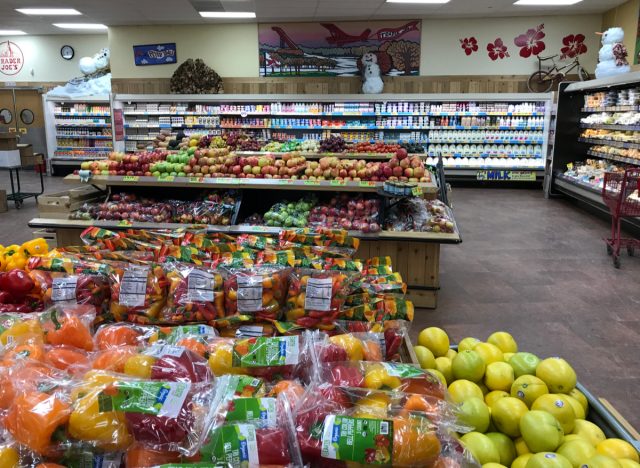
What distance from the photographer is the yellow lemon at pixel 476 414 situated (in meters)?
1.57

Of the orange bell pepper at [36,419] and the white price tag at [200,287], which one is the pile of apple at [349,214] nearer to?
the white price tag at [200,287]

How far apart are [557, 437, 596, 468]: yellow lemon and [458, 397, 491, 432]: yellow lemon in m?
0.21

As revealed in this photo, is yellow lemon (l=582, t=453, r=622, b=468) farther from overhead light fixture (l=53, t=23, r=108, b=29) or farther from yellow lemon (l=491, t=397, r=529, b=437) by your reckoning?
overhead light fixture (l=53, t=23, r=108, b=29)

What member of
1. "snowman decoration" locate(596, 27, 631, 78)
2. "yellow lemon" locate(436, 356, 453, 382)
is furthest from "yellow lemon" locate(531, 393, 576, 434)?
"snowman decoration" locate(596, 27, 631, 78)

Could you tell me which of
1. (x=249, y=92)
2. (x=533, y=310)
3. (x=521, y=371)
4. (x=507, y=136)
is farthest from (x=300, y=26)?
(x=521, y=371)

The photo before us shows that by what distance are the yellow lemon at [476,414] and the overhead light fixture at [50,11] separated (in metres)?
12.0

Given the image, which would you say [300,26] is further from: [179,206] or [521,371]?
[521,371]

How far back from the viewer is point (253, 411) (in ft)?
3.75

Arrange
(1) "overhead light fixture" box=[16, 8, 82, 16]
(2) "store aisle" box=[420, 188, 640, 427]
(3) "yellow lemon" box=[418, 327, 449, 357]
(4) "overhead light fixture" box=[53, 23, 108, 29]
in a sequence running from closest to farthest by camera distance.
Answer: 1. (3) "yellow lemon" box=[418, 327, 449, 357]
2. (2) "store aisle" box=[420, 188, 640, 427]
3. (1) "overhead light fixture" box=[16, 8, 82, 16]
4. (4) "overhead light fixture" box=[53, 23, 108, 29]

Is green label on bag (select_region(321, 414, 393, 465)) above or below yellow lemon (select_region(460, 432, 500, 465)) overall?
above

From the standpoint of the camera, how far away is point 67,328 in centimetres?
164

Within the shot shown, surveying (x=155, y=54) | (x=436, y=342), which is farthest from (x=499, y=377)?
(x=155, y=54)

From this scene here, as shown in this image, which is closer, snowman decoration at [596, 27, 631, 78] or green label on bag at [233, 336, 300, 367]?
green label on bag at [233, 336, 300, 367]

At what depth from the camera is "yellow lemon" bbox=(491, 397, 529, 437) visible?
1.57 meters
